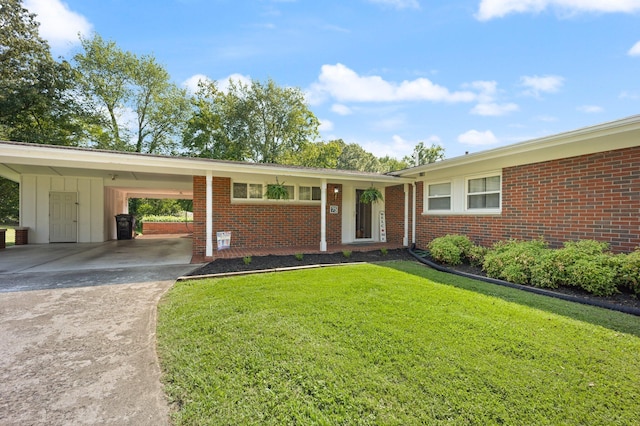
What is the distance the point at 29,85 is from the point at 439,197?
71.9 feet

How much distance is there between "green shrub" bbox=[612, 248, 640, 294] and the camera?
13.5 feet

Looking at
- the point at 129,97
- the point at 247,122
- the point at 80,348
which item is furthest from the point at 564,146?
the point at 129,97

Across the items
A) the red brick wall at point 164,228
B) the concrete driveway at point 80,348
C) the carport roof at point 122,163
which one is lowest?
the concrete driveway at point 80,348

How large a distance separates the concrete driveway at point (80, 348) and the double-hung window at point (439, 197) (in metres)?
7.62

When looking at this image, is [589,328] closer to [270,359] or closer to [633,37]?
[270,359]

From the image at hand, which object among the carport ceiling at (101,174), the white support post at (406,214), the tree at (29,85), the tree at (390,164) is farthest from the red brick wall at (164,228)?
the tree at (390,164)

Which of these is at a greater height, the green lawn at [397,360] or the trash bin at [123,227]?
the trash bin at [123,227]

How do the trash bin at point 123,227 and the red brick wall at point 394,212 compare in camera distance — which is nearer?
the red brick wall at point 394,212

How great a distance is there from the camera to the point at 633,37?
632 centimetres

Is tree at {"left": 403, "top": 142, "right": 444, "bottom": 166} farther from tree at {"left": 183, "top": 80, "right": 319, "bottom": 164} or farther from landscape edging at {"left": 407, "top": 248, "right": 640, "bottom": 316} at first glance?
landscape edging at {"left": 407, "top": 248, "right": 640, "bottom": 316}

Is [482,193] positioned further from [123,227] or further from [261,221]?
[123,227]

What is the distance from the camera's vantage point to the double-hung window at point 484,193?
732 cm

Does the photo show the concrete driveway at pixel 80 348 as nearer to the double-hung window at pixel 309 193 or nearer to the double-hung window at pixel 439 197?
the double-hung window at pixel 309 193

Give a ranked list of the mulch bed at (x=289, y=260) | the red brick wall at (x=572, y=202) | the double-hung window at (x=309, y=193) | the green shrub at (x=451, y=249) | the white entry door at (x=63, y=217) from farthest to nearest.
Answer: the white entry door at (x=63, y=217) < the double-hung window at (x=309, y=193) < the green shrub at (x=451, y=249) < the mulch bed at (x=289, y=260) < the red brick wall at (x=572, y=202)
